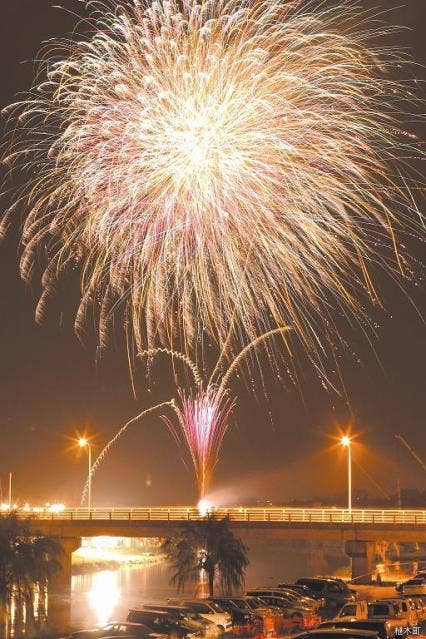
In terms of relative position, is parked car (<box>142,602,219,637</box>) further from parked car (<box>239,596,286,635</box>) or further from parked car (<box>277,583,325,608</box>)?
parked car (<box>277,583,325,608</box>)

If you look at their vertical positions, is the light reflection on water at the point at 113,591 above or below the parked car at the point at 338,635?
below

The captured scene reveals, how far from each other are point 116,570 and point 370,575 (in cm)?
4317

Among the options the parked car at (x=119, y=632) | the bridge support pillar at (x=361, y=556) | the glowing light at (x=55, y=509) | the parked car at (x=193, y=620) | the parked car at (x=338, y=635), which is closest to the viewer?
the parked car at (x=338, y=635)

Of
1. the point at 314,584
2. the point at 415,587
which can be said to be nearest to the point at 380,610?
the point at 415,587

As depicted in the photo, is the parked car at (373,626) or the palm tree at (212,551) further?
the palm tree at (212,551)

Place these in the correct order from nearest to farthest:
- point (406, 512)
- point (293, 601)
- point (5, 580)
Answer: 1. point (293, 601)
2. point (5, 580)
3. point (406, 512)

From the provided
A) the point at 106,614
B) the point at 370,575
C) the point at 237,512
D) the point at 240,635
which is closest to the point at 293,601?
the point at 240,635

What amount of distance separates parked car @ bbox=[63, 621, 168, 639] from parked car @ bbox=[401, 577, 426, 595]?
14824 mm

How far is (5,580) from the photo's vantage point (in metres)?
45.5

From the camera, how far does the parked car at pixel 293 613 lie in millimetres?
37781

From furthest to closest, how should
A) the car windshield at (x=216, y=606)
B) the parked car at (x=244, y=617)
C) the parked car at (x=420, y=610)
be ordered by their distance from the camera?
the car windshield at (x=216, y=606) < the parked car at (x=244, y=617) < the parked car at (x=420, y=610)

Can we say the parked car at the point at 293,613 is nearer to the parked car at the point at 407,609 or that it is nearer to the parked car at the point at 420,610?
the parked car at the point at 420,610

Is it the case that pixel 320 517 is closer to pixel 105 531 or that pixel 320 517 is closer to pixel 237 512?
pixel 237 512

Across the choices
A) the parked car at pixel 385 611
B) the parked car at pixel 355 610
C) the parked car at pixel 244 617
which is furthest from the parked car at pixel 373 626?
the parked car at pixel 244 617
